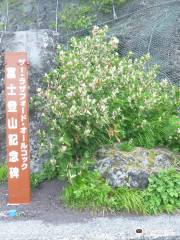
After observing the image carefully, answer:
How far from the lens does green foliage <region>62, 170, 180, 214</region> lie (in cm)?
513

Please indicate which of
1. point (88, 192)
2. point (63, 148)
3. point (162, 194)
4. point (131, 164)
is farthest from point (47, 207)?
point (162, 194)

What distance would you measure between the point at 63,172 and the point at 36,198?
69 cm

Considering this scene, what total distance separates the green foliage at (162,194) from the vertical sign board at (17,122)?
4.82 ft

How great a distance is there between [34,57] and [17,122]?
1.74 m

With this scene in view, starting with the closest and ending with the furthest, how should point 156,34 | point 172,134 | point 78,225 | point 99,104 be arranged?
point 78,225 < point 99,104 < point 172,134 < point 156,34

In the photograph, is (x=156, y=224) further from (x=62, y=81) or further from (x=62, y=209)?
(x=62, y=81)

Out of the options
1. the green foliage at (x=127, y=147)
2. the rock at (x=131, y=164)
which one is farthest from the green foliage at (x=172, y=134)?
the green foliage at (x=127, y=147)

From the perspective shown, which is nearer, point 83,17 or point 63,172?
point 63,172

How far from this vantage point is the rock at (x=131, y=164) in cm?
525

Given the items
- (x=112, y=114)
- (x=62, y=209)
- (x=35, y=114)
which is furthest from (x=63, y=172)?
(x=35, y=114)

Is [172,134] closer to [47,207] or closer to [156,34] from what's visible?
[47,207]

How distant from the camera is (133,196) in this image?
202 inches

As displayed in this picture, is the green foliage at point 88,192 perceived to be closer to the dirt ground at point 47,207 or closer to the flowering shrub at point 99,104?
the dirt ground at point 47,207

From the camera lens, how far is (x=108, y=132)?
548cm
